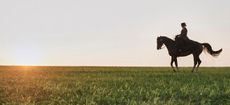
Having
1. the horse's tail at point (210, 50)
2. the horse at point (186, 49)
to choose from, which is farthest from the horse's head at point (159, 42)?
the horse's tail at point (210, 50)

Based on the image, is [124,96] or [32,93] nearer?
[124,96]

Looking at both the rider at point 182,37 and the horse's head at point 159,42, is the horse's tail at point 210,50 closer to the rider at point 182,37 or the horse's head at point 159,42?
the rider at point 182,37

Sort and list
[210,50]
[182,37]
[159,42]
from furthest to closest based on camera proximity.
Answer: [210,50]
[159,42]
[182,37]

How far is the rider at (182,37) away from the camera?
133 ft

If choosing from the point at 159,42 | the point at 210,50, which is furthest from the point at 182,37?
the point at 210,50

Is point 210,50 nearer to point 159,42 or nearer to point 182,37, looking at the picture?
point 182,37

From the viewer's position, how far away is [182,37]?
41.3 meters

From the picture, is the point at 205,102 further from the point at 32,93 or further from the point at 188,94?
the point at 32,93

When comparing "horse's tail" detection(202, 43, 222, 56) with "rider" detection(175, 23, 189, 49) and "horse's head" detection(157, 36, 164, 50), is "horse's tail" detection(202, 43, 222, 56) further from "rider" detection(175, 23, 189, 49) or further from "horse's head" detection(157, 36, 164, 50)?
"horse's head" detection(157, 36, 164, 50)

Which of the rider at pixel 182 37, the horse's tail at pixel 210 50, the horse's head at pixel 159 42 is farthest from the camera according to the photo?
the horse's tail at pixel 210 50

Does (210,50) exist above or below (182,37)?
below

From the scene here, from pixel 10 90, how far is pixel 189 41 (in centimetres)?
2483

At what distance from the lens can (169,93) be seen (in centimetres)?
1733

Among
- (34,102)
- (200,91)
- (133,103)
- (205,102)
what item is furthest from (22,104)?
(200,91)
